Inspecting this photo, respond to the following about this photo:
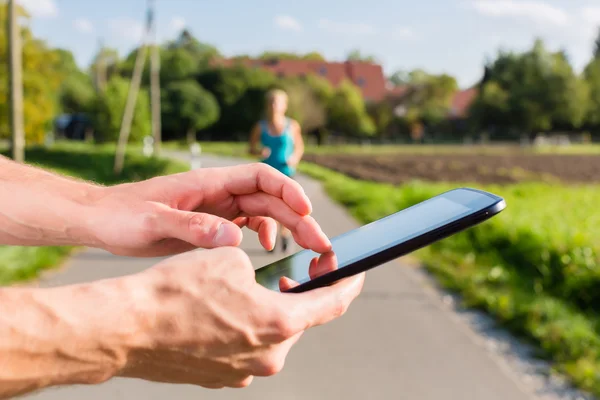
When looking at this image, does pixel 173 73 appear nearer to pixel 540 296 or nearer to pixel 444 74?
pixel 444 74

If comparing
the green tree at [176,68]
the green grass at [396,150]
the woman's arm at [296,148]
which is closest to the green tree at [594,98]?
the green grass at [396,150]

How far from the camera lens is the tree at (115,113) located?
34.6 metres

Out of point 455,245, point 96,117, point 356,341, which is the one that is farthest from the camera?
point 96,117

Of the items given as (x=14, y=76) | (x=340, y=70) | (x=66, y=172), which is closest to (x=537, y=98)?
(x=340, y=70)

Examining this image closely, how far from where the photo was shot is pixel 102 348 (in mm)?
1021

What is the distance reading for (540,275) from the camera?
634 cm

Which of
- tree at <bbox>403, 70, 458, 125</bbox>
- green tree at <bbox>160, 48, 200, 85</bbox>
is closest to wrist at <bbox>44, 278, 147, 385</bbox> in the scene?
green tree at <bbox>160, 48, 200, 85</bbox>

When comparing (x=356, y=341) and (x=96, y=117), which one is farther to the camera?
(x=96, y=117)

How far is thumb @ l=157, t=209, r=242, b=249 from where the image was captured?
1.27 meters

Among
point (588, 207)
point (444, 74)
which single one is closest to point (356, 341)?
point (588, 207)

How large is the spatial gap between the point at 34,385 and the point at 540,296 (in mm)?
5454

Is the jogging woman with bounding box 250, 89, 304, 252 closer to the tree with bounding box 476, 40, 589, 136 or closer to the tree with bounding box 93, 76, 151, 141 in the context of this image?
the tree with bounding box 93, 76, 151, 141

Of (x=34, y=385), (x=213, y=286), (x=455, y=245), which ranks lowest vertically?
(x=455, y=245)

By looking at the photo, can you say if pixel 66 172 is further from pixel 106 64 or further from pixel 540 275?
pixel 106 64
